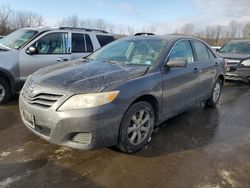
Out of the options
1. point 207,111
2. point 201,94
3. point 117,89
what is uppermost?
point 117,89

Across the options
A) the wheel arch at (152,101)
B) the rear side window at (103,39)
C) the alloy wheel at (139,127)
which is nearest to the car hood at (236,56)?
the rear side window at (103,39)

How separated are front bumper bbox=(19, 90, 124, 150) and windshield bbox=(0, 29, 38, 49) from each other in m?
3.31

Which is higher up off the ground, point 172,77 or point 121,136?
point 172,77

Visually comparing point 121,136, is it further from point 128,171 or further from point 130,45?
point 130,45

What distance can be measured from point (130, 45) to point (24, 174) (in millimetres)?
2731

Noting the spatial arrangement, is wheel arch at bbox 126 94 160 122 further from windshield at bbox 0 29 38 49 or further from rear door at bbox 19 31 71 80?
windshield at bbox 0 29 38 49

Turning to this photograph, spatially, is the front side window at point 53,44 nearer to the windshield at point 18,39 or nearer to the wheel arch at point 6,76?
the windshield at point 18,39

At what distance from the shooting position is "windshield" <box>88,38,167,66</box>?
4426 mm

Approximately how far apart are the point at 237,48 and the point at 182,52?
6.90m

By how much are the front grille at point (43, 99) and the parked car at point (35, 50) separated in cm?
256

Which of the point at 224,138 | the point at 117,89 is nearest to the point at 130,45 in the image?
the point at 117,89

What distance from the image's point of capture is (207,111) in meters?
6.21

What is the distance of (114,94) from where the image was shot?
343 centimetres

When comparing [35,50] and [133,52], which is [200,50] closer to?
[133,52]
